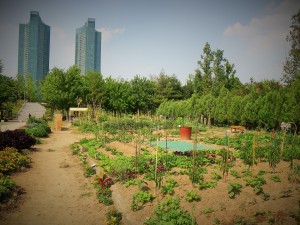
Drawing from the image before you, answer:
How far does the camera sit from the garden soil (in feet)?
13.2

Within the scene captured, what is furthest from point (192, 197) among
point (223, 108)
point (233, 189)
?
point (223, 108)

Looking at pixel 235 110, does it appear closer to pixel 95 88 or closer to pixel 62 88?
pixel 95 88

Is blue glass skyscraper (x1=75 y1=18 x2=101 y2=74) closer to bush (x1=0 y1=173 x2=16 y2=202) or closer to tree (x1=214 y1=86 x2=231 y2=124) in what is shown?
tree (x1=214 y1=86 x2=231 y2=124)

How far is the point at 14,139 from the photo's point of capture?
970 centimetres

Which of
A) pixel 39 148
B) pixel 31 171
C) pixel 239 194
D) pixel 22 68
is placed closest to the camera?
pixel 239 194

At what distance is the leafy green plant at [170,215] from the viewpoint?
400 cm

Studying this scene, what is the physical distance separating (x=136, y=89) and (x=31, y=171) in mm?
29851

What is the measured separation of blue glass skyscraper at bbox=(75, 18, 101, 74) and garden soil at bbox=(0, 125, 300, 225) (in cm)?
15093

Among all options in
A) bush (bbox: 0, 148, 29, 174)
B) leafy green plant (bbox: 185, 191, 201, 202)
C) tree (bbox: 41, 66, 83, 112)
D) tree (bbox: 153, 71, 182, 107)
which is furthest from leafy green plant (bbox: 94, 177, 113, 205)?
tree (bbox: 153, 71, 182, 107)

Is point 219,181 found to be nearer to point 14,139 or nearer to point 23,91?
point 14,139

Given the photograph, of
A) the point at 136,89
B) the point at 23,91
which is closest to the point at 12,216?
the point at 136,89

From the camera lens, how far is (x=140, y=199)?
5074mm

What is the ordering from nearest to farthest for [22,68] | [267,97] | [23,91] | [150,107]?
1. [267,97]
2. [150,107]
3. [23,91]
4. [22,68]

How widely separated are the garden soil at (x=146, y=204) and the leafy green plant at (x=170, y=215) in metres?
0.19
